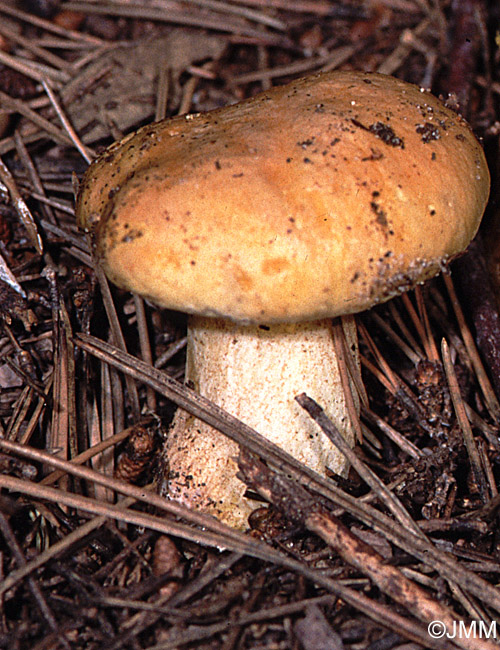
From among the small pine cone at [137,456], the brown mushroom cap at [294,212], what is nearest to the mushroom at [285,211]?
the brown mushroom cap at [294,212]

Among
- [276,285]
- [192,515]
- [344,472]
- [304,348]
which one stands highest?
[276,285]

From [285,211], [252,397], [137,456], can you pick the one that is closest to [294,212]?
[285,211]

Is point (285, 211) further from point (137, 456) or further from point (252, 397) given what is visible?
point (137, 456)

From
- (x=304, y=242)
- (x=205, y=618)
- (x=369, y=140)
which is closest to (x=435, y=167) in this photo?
(x=369, y=140)

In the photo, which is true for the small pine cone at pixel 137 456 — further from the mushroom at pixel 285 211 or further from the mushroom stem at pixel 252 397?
the mushroom at pixel 285 211

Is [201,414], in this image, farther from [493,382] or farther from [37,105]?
[37,105]

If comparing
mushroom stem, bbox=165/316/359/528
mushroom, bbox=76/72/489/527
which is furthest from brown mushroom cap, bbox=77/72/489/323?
mushroom stem, bbox=165/316/359/528

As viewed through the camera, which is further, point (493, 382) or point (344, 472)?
point (493, 382)
